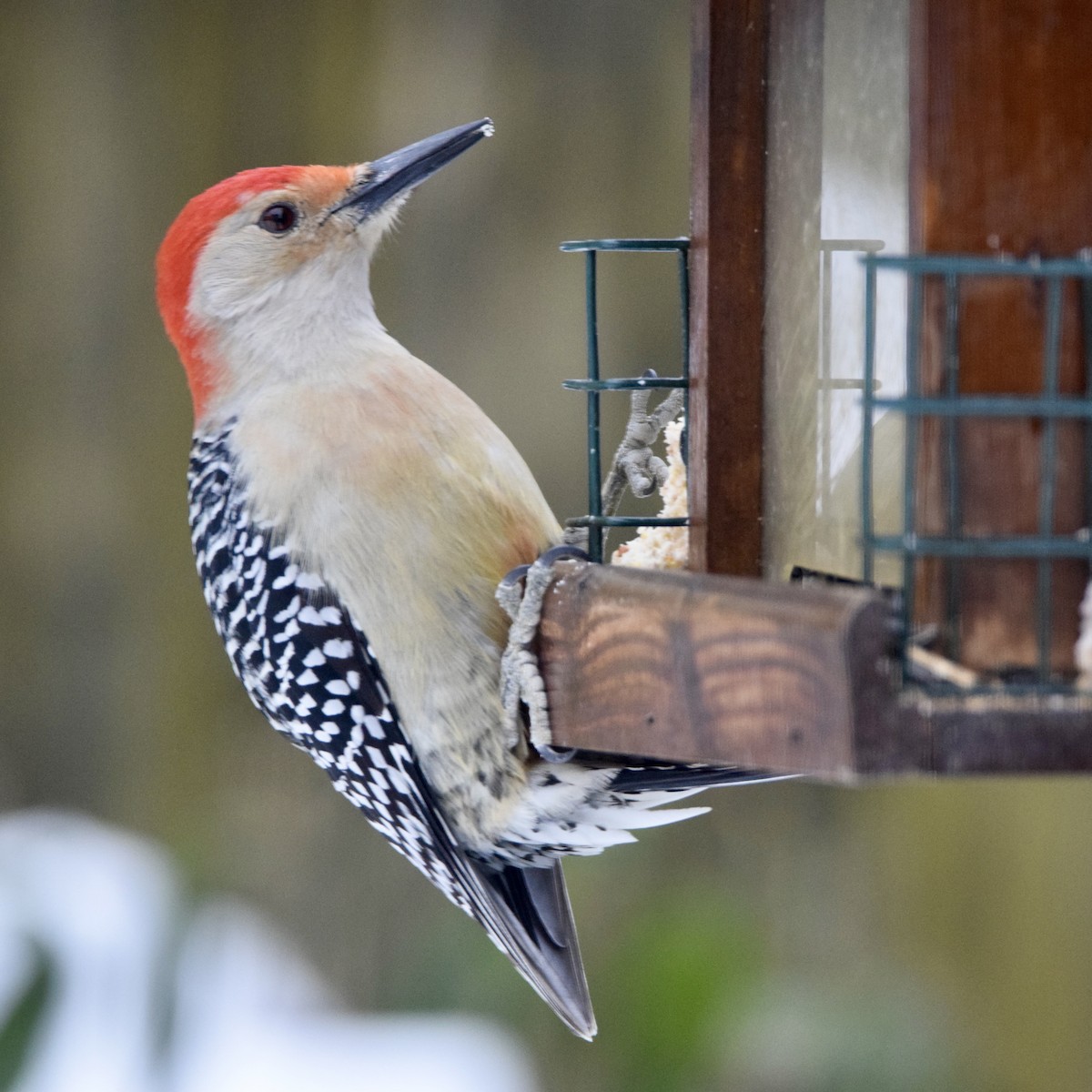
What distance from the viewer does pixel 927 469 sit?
1.64 metres

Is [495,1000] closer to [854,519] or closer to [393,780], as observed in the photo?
[393,780]

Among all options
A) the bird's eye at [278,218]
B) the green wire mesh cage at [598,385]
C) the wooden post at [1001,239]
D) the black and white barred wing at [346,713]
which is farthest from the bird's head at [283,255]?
the wooden post at [1001,239]

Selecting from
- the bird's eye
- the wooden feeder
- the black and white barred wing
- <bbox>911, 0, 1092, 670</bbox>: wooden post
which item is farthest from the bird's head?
<bbox>911, 0, 1092, 670</bbox>: wooden post

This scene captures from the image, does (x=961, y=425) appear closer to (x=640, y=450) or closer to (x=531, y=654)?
(x=531, y=654)

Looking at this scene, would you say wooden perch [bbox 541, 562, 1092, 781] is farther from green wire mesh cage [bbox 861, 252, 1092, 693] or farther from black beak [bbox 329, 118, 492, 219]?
black beak [bbox 329, 118, 492, 219]

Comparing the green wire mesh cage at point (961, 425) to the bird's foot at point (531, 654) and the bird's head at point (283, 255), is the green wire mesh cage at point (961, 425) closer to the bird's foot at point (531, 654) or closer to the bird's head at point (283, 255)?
the bird's foot at point (531, 654)

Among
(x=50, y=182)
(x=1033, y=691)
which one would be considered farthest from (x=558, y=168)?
(x=1033, y=691)

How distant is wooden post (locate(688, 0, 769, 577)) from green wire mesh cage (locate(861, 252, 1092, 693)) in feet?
1.73

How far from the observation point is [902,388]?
1693 millimetres

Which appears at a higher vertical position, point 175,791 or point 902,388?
point 902,388

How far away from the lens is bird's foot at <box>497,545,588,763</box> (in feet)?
6.85

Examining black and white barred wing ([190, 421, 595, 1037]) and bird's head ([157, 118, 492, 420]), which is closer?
black and white barred wing ([190, 421, 595, 1037])

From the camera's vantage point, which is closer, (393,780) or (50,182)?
(393,780)

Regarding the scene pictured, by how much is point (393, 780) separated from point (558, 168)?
1956 millimetres
